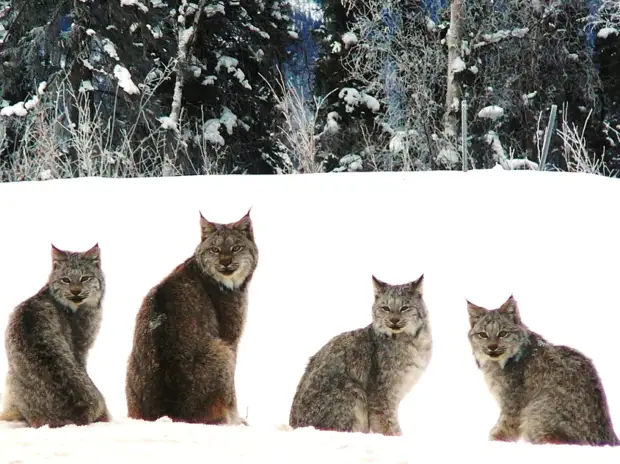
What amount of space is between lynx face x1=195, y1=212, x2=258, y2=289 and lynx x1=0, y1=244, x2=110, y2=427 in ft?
1.51

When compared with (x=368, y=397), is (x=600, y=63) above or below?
above

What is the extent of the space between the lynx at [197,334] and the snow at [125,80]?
1012 cm

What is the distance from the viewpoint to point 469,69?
15.6 metres

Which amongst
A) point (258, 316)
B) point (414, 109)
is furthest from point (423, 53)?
point (258, 316)

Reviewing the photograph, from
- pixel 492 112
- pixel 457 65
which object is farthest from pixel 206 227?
pixel 492 112

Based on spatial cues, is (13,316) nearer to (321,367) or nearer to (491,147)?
(321,367)

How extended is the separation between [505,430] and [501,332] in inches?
16.0

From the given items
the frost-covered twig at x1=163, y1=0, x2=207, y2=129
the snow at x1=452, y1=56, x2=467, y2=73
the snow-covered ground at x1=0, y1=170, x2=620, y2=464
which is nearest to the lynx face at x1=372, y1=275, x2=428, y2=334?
the snow-covered ground at x1=0, y1=170, x2=620, y2=464

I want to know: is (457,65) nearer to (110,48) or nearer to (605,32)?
(605,32)

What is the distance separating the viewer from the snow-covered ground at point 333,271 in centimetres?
347

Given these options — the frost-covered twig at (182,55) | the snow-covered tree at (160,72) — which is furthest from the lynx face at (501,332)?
the frost-covered twig at (182,55)

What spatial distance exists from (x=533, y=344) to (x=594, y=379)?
0.29 m

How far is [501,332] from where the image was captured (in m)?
3.94

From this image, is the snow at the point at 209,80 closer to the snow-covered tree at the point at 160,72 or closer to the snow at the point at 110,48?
the snow-covered tree at the point at 160,72
